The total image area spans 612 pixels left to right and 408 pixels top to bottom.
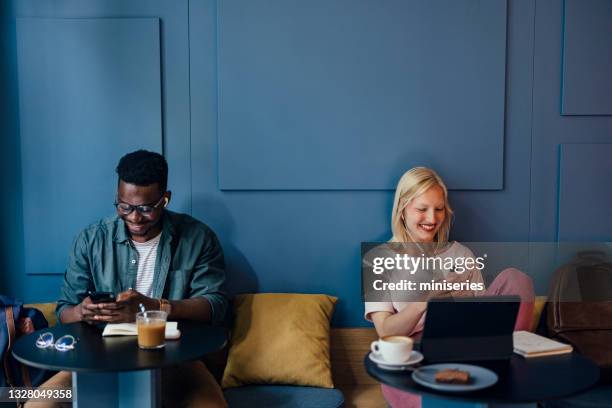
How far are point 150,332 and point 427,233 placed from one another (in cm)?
138

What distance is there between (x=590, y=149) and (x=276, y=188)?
1623 mm

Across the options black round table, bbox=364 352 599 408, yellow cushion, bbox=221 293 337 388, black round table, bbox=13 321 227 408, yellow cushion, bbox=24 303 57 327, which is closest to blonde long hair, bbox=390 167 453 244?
yellow cushion, bbox=221 293 337 388

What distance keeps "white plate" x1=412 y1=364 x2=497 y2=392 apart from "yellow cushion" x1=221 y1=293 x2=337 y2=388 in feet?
Answer: 3.25

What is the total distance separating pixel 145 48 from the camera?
289 cm

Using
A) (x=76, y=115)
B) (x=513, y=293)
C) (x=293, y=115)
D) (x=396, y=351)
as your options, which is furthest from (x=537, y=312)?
(x=76, y=115)

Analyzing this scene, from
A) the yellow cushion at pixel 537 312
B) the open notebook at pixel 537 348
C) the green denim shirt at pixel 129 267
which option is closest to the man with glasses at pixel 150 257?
the green denim shirt at pixel 129 267

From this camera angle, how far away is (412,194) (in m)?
2.79

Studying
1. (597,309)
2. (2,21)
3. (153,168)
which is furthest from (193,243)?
(597,309)

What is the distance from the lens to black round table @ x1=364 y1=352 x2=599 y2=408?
161 centimetres

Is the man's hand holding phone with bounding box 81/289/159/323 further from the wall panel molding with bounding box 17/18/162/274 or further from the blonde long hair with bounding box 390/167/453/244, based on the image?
the blonde long hair with bounding box 390/167/453/244

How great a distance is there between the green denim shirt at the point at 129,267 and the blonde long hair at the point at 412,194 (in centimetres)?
87

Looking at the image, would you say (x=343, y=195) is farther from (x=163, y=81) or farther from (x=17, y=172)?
(x=17, y=172)

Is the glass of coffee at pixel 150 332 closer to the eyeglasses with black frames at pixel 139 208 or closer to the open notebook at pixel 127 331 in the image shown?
the open notebook at pixel 127 331

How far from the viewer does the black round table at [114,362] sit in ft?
6.06
